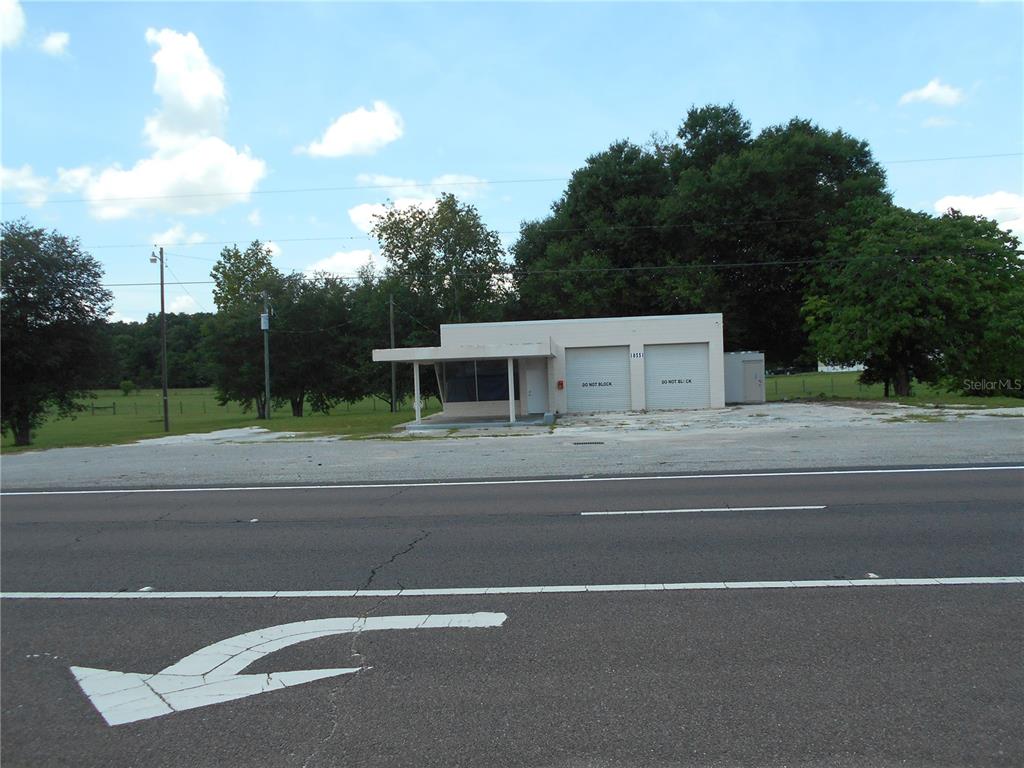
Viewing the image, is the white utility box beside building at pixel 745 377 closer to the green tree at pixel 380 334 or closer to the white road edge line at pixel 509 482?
the green tree at pixel 380 334

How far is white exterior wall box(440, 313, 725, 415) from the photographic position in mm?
31531

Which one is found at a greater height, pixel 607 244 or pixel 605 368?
pixel 607 244

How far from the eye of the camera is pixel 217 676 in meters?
4.72

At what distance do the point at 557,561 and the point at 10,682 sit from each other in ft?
14.1

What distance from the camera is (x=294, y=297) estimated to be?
55.3 meters

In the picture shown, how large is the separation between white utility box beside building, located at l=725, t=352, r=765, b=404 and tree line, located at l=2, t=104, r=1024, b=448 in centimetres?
358

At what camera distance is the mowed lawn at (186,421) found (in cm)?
2936

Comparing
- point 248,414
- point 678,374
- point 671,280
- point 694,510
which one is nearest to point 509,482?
point 694,510

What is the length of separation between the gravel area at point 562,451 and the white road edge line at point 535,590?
7.24 metres

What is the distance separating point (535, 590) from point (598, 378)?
26.0 metres

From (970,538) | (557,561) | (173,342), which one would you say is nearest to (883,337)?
(970,538)

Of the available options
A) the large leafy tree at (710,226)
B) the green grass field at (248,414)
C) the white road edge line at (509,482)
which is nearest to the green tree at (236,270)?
the green grass field at (248,414)

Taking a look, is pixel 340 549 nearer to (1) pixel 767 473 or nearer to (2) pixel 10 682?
(2) pixel 10 682

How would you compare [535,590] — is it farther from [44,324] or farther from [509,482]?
[44,324]
